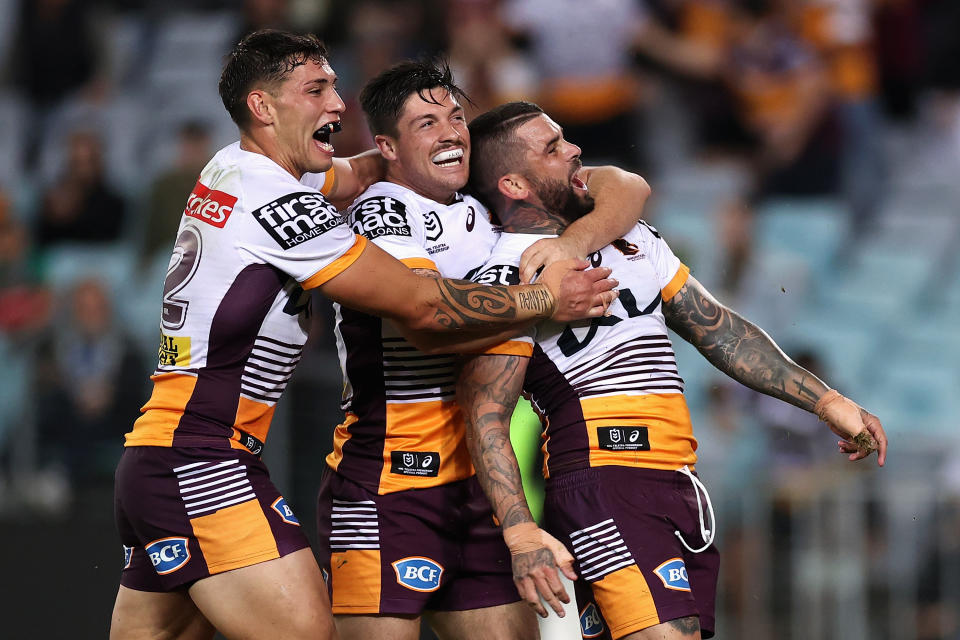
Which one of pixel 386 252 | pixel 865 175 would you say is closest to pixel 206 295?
pixel 386 252

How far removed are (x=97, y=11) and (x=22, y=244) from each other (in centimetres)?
274

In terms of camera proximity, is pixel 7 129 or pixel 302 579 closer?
pixel 302 579

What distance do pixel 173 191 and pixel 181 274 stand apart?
252 inches

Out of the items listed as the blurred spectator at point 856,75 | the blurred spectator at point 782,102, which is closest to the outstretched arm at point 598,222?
the blurred spectator at point 782,102

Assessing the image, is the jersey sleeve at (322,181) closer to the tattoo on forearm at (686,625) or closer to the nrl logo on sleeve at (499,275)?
the nrl logo on sleeve at (499,275)

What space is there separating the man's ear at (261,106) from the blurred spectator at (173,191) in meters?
5.94

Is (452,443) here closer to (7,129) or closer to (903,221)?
(903,221)

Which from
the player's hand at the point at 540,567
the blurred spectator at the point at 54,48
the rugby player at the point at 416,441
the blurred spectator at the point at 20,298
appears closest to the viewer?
the player's hand at the point at 540,567

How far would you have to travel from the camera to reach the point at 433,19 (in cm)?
1103

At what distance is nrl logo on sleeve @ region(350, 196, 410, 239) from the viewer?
4.43 m

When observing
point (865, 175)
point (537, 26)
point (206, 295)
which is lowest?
point (206, 295)

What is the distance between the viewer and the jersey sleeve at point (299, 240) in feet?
13.3

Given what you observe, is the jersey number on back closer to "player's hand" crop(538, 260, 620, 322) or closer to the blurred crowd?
"player's hand" crop(538, 260, 620, 322)

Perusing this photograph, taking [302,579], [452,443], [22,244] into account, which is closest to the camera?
[302,579]
